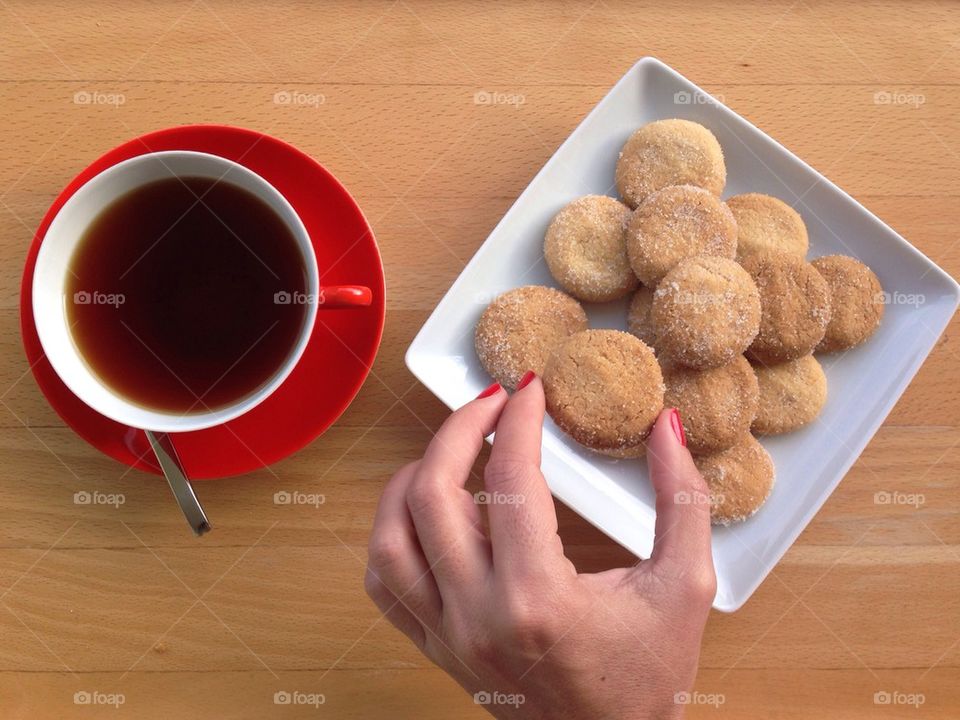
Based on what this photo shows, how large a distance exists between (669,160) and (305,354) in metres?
0.49

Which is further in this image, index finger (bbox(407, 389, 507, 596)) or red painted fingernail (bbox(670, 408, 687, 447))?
red painted fingernail (bbox(670, 408, 687, 447))

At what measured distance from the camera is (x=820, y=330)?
895mm

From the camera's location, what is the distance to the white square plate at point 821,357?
2.97 ft

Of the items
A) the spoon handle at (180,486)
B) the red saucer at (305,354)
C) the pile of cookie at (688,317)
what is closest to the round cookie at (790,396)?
the pile of cookie at (688,317)

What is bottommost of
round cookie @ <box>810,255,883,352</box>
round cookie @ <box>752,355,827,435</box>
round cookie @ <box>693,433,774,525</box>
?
round cookie @ <box>693,433,774,525</box>

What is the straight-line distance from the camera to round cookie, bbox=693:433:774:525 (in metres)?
0.91

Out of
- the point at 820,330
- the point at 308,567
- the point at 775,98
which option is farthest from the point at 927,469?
the point at 308,567

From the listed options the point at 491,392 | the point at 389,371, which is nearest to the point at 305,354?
the point at 389,371

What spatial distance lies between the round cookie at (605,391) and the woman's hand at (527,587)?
9 cm

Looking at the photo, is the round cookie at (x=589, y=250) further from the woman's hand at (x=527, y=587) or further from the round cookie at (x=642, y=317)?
the woman's hand at (x=527, y=587)

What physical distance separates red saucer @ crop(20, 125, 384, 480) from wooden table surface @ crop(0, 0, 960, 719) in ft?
0.25

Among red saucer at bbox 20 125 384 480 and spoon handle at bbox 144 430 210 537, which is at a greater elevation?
red saucer at bbox 20 125 384 480

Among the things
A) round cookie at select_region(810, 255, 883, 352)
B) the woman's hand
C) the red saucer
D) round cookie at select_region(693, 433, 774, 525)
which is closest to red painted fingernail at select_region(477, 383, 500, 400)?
the woman's hand

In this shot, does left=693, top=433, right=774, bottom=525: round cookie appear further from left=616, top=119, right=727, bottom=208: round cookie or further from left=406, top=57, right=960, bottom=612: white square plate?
left=616, top=119, right=727, bottom=208: round cookie
